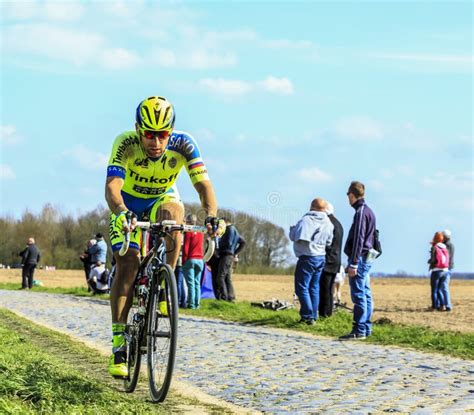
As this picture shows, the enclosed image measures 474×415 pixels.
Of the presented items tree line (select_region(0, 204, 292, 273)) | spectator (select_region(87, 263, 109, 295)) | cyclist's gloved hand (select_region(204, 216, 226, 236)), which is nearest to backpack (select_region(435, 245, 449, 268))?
spectator (select_region(87, 263, 109, 295))

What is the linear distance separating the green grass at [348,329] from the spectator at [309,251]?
0.45 m

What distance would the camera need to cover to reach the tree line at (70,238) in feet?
288

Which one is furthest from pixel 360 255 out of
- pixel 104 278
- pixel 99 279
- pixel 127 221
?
pixel 99 279

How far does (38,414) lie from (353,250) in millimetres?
8583

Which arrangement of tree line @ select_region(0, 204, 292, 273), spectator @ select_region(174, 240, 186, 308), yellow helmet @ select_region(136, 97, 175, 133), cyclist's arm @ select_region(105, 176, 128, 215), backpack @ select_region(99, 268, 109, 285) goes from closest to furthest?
cyclist's arm @ select_region(105, 176, 128, 215)
yellow helmet @ select_region(136, 97, 175, 133)
spectator @ select_region(174, 240, 186, 308)
backpack @ select_region(99, 268, 109, 285)
tree line @ select_region(0, 204, 292, 273)

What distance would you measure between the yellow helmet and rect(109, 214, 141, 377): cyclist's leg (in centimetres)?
92

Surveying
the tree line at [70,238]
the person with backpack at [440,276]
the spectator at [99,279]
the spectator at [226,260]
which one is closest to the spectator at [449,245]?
the person with backpack at [440,276]

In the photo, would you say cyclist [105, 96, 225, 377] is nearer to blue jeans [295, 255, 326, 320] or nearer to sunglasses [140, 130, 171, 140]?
sunglasses [140, 130, 171, 140]

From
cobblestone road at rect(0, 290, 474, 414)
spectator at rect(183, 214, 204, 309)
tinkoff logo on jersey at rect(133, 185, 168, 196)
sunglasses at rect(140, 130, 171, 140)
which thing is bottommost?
cobblestone road at rect(0, 290, 474, 414)

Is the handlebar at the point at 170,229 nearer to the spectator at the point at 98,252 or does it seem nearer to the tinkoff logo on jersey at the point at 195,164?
the tinkoff logo on jersey at the point at 195,164

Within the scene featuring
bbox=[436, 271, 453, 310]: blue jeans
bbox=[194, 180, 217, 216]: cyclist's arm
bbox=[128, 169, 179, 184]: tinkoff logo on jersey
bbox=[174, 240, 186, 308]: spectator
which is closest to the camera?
bbox=[194, 180, 217, 216]: cyclist's arm

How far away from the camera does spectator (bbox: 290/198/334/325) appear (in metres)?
15.8

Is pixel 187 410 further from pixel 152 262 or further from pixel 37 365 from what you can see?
pixel 37 365

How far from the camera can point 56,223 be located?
321 ft
